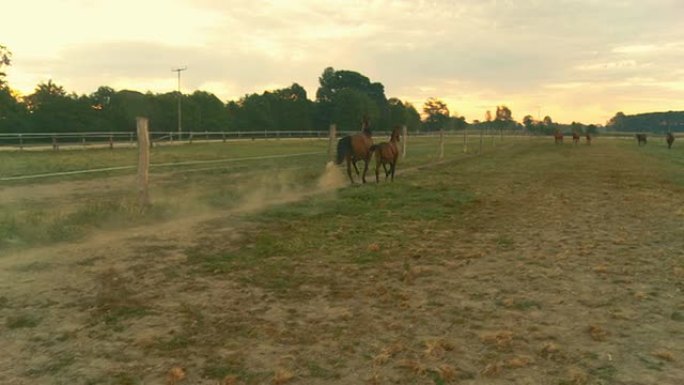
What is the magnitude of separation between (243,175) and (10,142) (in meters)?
30.0

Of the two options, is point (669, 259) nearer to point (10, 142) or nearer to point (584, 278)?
point (584, 278)

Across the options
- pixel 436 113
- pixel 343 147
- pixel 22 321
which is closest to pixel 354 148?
pixel 343 147

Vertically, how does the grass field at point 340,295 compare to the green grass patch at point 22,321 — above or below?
above

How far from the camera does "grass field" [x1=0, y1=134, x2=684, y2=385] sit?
345cm

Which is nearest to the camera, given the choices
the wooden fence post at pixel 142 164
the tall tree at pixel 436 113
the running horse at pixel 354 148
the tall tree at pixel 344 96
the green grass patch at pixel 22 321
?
the green grass patch at pixel 22 321

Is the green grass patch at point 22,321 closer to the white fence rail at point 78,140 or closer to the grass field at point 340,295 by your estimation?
the grass field at point 340,295

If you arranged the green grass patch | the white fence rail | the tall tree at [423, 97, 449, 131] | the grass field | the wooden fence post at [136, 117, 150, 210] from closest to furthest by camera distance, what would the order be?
the grass field < the green grass patch < the wooden fence post at [136, 117, 150, 210] < the white fence rail < the tall tree at [423, 97, 449, 131]

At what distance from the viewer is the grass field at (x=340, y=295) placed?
11.3 feet

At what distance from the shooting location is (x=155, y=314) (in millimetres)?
4441

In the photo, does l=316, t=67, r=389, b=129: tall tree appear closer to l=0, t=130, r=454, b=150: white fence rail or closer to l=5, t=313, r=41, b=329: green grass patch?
l=0, t=130, r=454, b=150: white fence rail

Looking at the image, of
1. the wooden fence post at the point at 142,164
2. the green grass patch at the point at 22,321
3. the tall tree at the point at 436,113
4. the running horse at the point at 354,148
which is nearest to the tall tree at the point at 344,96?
the tall tree at the point at 436,113

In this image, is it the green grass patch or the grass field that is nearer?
the grass field

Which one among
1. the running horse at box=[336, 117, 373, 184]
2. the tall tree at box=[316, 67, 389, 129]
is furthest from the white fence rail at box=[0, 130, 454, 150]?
the tall tree at box=[316, 67, 389, 129]

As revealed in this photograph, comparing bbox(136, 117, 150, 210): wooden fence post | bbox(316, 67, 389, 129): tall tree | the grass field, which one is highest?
bbox(316, 67, 389, 129): tall tree
